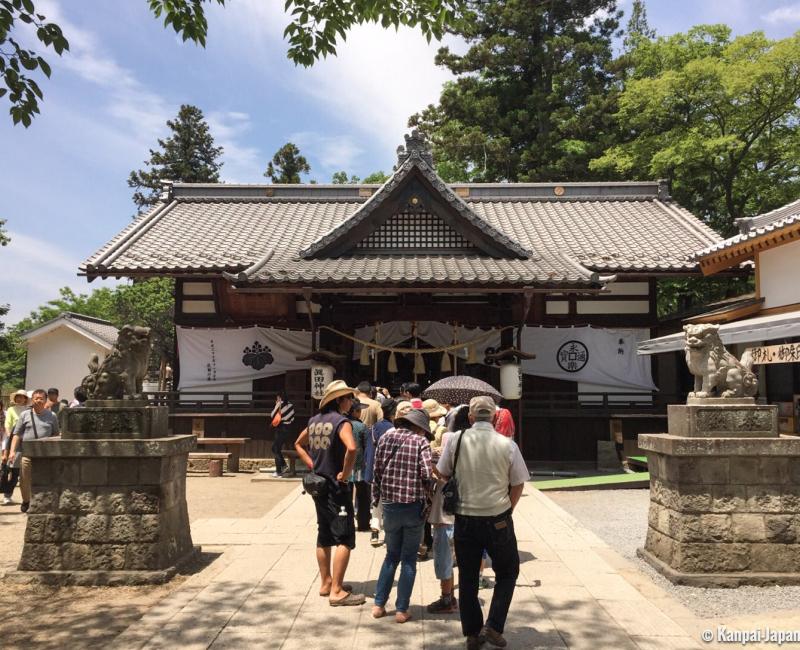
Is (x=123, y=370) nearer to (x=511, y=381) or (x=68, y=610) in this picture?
(x=68, y=610)

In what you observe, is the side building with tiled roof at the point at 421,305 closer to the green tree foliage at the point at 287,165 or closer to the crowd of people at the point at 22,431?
the crowd of people at the point at 22,431

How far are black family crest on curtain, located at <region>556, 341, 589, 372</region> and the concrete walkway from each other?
756 cm

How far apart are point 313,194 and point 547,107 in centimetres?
1450

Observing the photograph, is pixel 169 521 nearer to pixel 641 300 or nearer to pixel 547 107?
pixel 641 300

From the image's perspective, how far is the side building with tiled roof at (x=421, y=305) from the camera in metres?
13.0

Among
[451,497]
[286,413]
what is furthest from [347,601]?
[286,413]

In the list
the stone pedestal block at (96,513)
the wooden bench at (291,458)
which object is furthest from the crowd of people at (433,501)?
the wooden bench at (291,458)

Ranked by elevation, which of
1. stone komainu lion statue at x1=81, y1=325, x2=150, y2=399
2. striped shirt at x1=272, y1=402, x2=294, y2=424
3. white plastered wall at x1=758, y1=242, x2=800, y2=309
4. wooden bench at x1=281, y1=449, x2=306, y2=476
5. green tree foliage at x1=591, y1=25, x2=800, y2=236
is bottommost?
wooden bench at x1=281, y1=449, x2=306, y2=476

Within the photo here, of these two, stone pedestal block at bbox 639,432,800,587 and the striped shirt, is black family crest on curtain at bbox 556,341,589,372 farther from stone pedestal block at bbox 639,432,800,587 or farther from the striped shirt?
stone pedestal block at bbox 639,432,800,587

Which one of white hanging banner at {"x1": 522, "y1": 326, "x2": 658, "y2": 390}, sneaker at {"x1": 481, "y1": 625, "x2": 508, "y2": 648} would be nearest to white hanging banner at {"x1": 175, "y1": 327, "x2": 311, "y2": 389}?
white hanging banner at {"x1": 522, "y1": 326, "x2": 658, "y2": 390}

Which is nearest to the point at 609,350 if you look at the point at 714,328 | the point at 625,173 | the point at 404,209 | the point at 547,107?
the point at 404,209

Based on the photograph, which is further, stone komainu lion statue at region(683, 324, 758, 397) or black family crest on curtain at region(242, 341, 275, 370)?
black family crest on curtain at region(242, 341, 275, 370)

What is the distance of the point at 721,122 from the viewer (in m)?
21.4

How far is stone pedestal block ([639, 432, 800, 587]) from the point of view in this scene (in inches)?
240
